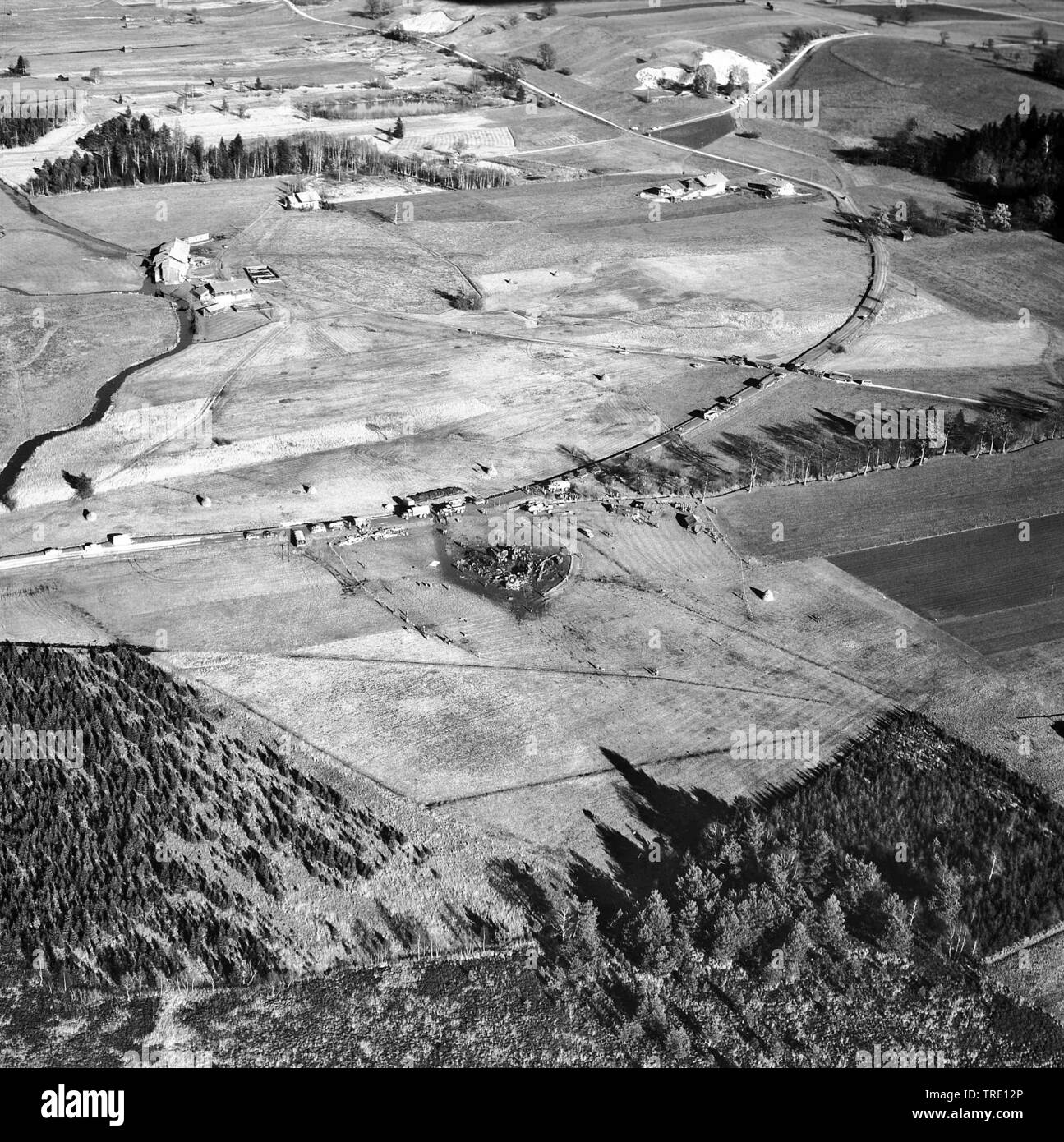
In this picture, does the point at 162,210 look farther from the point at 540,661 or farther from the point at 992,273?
the point at 540,661

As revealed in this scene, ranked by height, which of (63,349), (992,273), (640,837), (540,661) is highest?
(992,273)

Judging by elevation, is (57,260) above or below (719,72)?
below

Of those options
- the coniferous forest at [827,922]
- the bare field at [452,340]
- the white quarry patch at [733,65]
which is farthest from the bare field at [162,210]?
the coniferous forest at [827,922]

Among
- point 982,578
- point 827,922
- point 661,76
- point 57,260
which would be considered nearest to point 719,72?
point 661,76

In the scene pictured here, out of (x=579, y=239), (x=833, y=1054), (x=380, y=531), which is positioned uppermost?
(x=579, y=239)

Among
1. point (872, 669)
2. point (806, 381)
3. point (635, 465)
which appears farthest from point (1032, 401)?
point (872, 669)

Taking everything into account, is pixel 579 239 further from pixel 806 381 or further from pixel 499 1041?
pixel 499 1041
